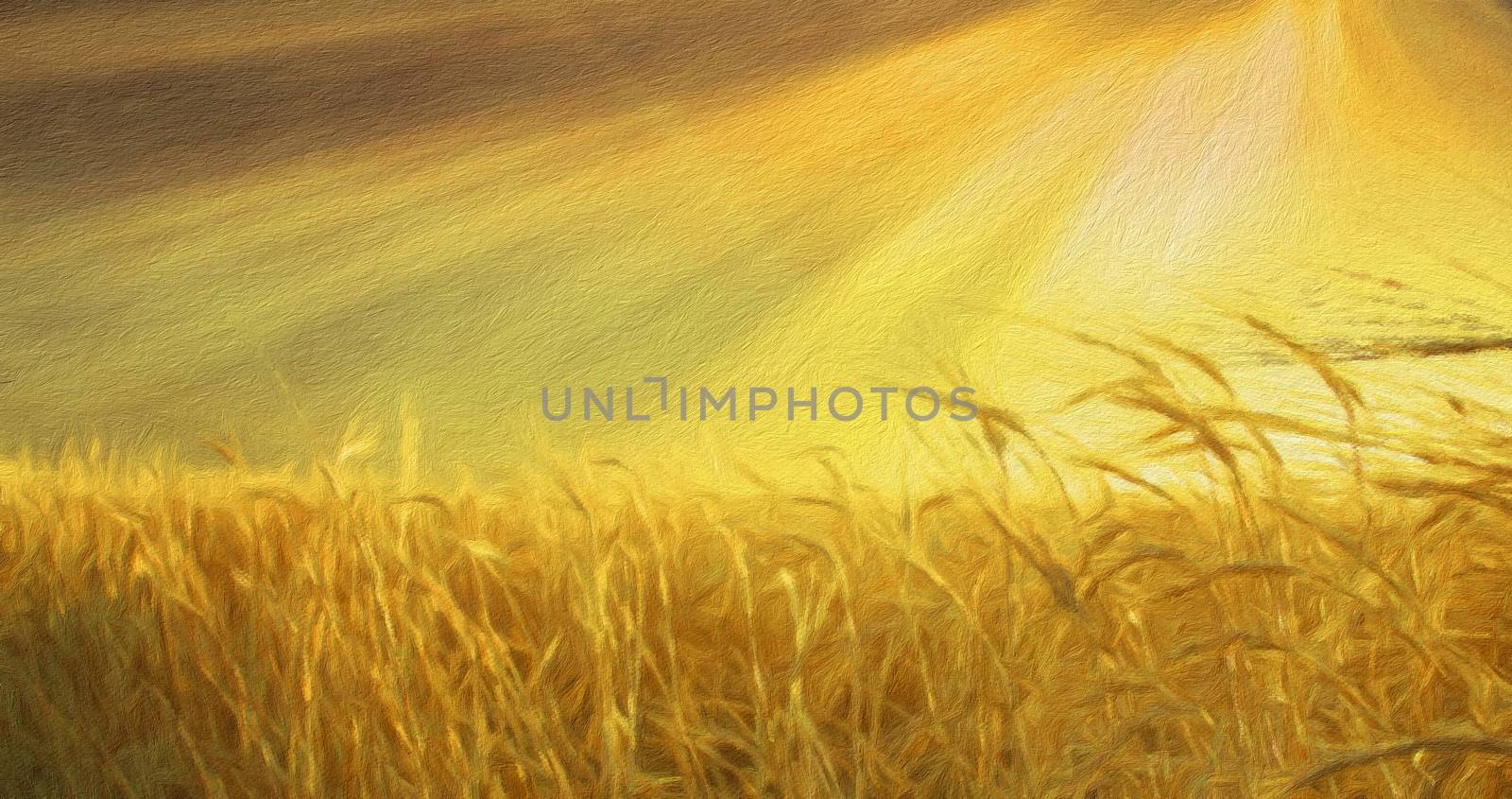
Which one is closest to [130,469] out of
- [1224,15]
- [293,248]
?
[293,248]

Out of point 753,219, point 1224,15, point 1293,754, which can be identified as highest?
point 1224,15

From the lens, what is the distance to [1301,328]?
976 millimetres

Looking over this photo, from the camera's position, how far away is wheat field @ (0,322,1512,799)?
516 mm

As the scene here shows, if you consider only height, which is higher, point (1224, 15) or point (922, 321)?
point (1224, 15)

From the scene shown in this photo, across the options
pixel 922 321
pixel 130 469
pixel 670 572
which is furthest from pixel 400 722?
pixel 922 321

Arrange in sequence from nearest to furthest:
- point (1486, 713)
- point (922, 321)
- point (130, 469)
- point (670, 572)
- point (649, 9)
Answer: point (1486, 713) < point (670, 572) < point (130, 469) < point (922, 321) < point (649, 9)

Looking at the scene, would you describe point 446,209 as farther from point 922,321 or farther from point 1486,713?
point 1486,713

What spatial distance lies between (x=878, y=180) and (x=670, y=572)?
24.2 inches

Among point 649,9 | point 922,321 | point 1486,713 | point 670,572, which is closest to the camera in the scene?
point 1486,713

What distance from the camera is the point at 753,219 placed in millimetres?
1121

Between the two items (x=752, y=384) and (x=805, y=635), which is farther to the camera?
(x=752, y=384)

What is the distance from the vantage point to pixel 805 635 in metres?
0.53

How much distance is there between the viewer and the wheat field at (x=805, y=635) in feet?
1.69

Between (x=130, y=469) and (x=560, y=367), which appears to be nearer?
(x=130, y=469)
